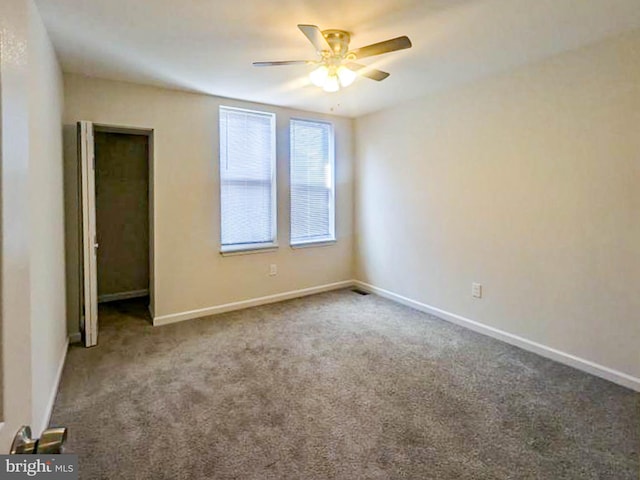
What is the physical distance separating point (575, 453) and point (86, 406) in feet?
9.11

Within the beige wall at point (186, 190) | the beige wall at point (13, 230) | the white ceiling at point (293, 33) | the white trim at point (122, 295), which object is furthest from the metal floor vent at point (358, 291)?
the beige wall at point (13, 230)

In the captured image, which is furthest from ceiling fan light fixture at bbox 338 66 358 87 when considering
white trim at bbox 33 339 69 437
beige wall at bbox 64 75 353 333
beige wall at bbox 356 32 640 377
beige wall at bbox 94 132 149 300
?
beige wall at bbox 94 132 149 300

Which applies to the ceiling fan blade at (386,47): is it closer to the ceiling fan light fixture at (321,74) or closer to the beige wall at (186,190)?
the ceiling fan light fixture at (321,74)

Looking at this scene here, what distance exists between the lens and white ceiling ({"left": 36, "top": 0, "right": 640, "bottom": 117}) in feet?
6.89

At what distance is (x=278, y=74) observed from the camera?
10.4ft

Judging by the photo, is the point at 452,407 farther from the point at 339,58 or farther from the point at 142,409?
the point at 339,58

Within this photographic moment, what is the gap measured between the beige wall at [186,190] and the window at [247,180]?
104 millimetres

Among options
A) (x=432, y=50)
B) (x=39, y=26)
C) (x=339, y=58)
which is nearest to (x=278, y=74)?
(x=339, y=58)

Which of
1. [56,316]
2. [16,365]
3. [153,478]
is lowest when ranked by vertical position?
[153,478]

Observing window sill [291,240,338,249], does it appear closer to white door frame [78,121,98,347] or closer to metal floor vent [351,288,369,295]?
metal floor vent [351,288,369,295]

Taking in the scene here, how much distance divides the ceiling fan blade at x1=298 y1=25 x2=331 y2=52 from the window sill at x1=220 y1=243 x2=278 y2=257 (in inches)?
96.1

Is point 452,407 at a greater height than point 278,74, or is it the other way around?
point 278,74

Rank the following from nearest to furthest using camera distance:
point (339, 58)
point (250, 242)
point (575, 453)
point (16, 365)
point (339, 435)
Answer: point (16, 365)
point (575, 453)
point (339, 435)
point (339, 58)
point (250, 242)

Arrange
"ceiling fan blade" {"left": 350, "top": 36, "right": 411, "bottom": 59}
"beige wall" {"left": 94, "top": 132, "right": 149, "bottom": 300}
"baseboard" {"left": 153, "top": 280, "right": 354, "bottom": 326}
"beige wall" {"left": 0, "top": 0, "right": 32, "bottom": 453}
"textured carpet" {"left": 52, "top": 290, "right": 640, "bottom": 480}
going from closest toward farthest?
"beige wall" {"left": 0, "top": 0, "right": 32, "bottom": 453} < "textured carpet" {"left": 52, "top": 290, "right": 640, "bottom": 480} < "ceiling fan blade" {"left": 350, "top": 36, "right": 411, "bottom": 59} < "baseboard" {"left": 153, "top": 280, "right": 354, "bottom": 326} < "beige wall" {"left": 94, "top": 132, "right": 149, "bottom": 300}
